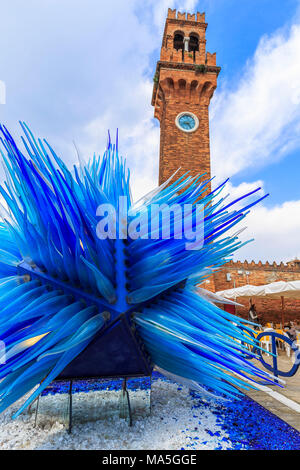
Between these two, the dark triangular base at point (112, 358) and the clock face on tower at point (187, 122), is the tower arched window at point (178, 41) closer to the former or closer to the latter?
the clock face on tower at point (187, 122)

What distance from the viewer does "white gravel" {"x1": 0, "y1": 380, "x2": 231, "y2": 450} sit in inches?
60.9

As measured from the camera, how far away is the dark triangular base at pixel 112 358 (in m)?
1.49

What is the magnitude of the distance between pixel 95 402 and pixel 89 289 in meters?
0.95

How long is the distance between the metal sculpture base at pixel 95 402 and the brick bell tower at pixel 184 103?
10.7 metres

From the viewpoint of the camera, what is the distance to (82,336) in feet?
4.34

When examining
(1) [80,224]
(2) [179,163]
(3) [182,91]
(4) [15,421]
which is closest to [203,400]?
(4) [15,421]

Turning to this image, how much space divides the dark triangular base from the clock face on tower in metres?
12.3

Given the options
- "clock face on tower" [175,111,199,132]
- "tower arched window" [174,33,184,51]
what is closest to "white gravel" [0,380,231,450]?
"clock face on tower" [175,111,199,132]

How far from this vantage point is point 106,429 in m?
1.69

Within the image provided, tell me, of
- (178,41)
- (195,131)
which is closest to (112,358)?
(195,131)

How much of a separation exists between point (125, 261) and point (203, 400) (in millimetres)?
1615

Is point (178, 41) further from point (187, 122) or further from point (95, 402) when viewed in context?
point (95, 402)

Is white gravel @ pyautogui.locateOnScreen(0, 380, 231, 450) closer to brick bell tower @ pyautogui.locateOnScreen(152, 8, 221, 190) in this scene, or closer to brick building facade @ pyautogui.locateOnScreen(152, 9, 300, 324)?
brick building facade @ pyautogui.locateOnScreen(152, 9, 300, 324)

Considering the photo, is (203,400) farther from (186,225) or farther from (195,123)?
(195,123)
